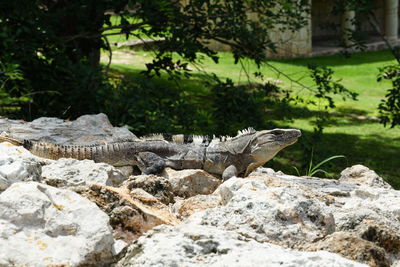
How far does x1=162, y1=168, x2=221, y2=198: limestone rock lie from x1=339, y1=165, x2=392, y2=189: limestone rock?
116 centimetres

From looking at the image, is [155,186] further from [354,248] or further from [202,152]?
[354,248]

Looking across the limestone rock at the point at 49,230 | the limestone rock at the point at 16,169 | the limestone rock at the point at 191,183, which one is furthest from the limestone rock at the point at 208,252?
the limestone rock at the point at 191,183

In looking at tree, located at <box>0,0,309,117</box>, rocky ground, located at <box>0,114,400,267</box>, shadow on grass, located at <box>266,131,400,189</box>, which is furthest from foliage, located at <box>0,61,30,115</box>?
shadow on grass, located at <box>266,131,400,189</box>

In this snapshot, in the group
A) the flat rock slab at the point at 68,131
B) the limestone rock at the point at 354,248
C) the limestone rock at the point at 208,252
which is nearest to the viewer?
the limestone rock at the point at 208,252

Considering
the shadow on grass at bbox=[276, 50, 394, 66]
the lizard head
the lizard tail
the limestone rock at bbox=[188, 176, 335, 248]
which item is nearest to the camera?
the limestone rock at bbox=[188, 176, 335, 248]

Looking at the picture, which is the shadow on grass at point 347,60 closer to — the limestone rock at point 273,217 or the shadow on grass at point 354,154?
the shadow on grass at point 354,154

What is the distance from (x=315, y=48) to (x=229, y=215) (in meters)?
22.1

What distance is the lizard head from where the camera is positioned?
14.6 ft

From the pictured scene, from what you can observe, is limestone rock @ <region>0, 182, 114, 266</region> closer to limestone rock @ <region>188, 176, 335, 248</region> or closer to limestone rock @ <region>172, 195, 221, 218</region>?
limestone rock @ <region>188, 176, 335, 248</region>

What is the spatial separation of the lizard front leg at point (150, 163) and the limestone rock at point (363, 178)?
1.34 metres

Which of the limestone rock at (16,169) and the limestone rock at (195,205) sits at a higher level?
the limestone rock at (16,169)

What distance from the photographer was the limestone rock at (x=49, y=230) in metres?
2.28

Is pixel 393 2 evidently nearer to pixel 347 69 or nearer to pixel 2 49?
pixel 347 69

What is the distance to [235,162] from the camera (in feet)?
14.9
